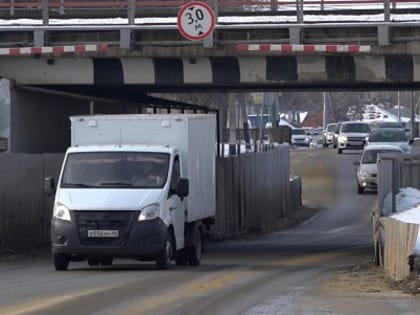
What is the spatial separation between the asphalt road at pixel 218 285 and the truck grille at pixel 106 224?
56 centimetres

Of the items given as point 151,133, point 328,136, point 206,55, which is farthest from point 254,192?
point 328,136

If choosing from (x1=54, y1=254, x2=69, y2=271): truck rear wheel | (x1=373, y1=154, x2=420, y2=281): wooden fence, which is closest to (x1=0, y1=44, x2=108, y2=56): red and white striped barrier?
(x1=54, y1=254, x2=69, y2=271): truck rear wheel

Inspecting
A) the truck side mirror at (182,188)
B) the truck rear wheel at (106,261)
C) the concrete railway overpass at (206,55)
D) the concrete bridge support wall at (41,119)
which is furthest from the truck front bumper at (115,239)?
the concrete bridge support wall at (41,119)

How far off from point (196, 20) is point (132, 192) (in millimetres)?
4852

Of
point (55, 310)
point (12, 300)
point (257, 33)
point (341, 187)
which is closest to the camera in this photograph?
point (55, 310)

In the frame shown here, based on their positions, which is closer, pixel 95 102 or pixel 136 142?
pixel 136 142

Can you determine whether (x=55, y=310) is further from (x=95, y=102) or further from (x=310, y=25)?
(x=95, y=102)

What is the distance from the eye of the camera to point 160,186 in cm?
2062

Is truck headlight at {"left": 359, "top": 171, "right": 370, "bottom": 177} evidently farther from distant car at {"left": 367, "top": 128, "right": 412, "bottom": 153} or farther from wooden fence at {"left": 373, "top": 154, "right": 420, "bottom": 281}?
wooden fence at {"left": 373, "top": 154, "right": 420, "bottom": 281}

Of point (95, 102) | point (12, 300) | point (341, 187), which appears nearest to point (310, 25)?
point (95, 102)

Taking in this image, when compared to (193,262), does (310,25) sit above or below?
above

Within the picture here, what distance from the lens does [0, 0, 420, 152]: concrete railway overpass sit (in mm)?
24578

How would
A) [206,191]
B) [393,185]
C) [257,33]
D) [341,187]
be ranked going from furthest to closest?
[341,187] < [257,33] < [206,191] < [393,185]

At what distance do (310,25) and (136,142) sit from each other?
4849 millimetres
